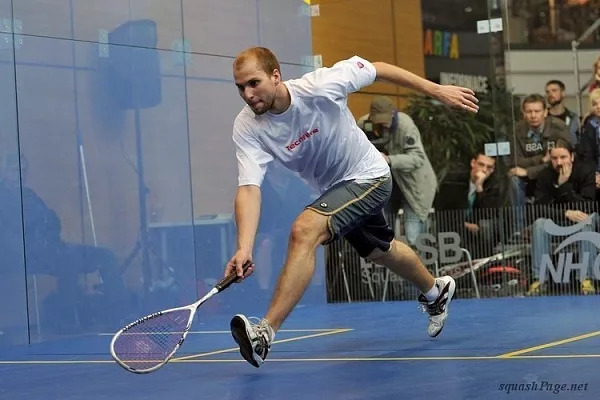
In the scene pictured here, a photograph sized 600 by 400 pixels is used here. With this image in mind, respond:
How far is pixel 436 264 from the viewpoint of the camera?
8.29m

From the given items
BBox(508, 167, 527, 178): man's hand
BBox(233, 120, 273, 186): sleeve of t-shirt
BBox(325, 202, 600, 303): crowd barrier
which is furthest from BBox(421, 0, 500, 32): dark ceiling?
BBox(233, 120, 273, 186): sleeve of t-shirt

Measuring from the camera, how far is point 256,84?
13.7 ft

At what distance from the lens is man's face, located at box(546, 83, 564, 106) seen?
7.95m

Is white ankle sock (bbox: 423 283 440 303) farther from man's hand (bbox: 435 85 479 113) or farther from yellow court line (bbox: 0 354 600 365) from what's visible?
man's hand (bbox: 435 85 479 113)

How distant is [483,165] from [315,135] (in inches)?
155

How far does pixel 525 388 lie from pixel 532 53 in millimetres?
5183

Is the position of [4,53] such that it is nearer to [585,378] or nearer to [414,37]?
[414,37]

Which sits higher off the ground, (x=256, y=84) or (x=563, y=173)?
(x=256, y=84)

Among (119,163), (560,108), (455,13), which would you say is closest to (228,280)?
(119,163)

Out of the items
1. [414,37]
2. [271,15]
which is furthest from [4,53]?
[414,37]

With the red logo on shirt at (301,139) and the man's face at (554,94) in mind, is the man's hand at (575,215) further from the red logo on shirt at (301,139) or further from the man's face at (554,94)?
the red logo on shirt at (301,139)

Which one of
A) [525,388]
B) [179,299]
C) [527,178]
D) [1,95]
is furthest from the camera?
[527,178]

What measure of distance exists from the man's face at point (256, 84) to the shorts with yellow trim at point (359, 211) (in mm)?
428

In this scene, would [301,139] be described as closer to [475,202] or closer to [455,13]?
[475,202]
